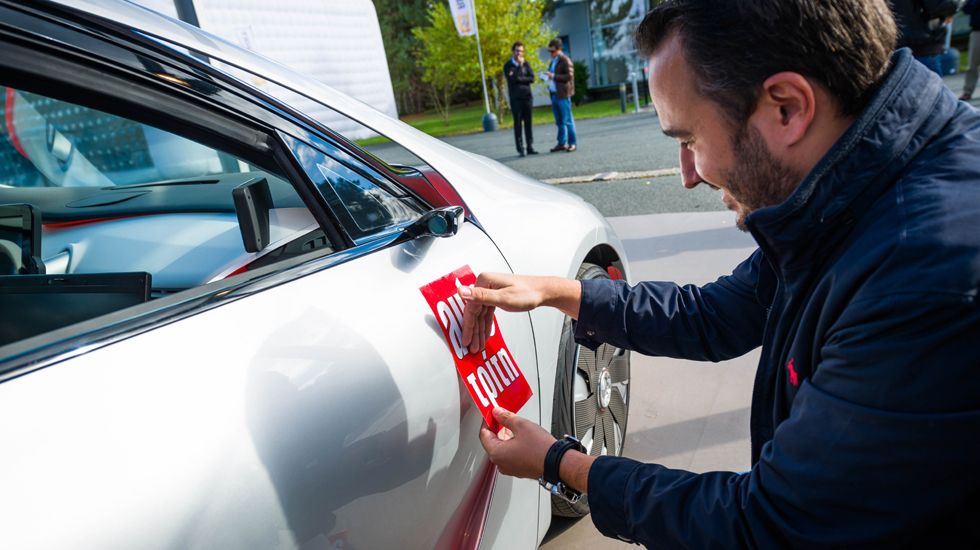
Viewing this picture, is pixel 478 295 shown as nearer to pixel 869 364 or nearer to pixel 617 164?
pixel 869 364

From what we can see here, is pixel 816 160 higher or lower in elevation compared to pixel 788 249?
higher

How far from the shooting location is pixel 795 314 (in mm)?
1064

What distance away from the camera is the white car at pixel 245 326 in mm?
774

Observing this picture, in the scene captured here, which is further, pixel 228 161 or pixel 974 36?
pixel 974 36

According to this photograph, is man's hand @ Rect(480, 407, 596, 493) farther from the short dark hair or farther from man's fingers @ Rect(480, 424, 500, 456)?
the short dark hair

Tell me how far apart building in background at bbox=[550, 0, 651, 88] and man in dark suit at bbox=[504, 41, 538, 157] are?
11.5 metres

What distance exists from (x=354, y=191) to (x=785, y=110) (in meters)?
0.81

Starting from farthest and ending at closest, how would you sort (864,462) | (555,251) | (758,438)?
(555,251)
(758,438)
(864,462)

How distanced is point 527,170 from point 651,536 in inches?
299

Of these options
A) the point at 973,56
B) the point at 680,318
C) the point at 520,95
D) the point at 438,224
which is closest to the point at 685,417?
the point at 680,318

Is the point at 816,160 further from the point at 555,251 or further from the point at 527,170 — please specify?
the point at 527,170

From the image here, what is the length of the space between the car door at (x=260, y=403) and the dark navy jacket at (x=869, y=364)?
1.12ft

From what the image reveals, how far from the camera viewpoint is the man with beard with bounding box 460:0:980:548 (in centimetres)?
81

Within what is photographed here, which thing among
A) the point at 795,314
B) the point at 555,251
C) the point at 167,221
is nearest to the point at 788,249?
the point at 795,314
